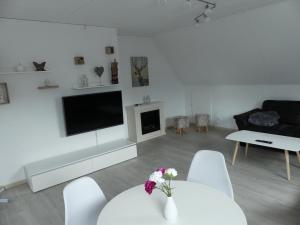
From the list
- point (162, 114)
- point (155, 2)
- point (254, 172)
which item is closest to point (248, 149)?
point (254, 172)

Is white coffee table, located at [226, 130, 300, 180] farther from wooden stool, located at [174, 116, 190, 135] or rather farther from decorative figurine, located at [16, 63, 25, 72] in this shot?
decorative figurine, located at [16, 63, 25, 72]

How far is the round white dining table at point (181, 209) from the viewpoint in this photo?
1.45 meters

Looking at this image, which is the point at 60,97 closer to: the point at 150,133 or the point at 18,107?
the point at 18,107

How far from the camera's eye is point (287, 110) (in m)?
4.48

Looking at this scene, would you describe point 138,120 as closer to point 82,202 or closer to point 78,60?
point 78,60

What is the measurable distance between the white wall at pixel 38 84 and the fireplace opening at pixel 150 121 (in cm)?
104

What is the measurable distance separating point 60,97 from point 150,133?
7.91 ft

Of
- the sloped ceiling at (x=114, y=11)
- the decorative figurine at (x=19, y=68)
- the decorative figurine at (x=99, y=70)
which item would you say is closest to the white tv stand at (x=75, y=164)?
the decorative figurine at (x=99, y=70)

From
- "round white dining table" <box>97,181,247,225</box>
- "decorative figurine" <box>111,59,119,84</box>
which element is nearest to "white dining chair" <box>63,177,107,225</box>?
"round white dining table" <box>97,181,247,225</box>

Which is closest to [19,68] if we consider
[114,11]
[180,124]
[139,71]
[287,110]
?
[114,11]

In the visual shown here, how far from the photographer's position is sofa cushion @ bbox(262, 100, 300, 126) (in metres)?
4.32

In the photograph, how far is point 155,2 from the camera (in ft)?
9.96

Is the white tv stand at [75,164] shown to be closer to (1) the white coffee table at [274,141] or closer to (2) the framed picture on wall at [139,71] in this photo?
(2) the framed picture on wall at [139,71]

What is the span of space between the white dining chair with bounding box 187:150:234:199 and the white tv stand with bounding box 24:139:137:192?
2.20 meters
